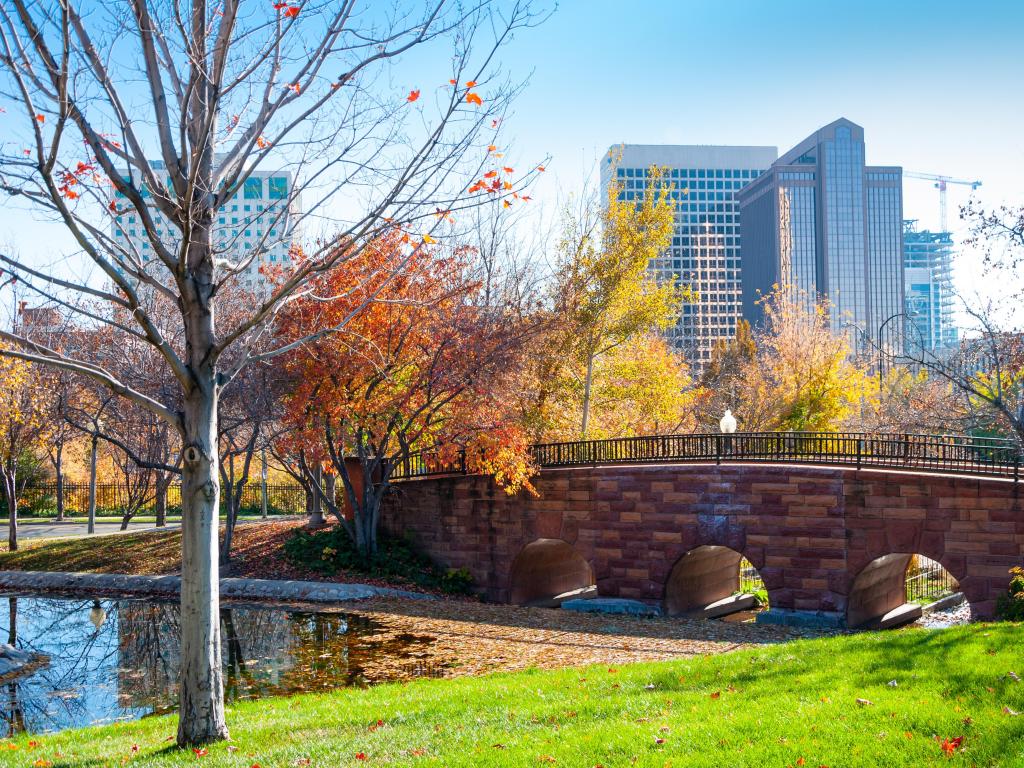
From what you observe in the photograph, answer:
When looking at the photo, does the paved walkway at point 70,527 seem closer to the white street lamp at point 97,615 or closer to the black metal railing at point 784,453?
the white street lamp at point 97,615

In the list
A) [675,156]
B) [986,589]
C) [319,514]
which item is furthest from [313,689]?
[675,156]

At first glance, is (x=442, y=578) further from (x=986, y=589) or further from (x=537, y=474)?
(x=986, y=589)

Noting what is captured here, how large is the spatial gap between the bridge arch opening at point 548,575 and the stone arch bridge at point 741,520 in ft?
0.29

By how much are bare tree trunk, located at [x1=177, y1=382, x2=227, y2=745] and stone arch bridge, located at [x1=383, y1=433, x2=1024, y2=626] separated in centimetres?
1296

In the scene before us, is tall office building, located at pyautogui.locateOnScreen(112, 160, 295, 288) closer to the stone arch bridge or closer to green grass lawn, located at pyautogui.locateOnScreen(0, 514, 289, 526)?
Result: the stone arch bridge

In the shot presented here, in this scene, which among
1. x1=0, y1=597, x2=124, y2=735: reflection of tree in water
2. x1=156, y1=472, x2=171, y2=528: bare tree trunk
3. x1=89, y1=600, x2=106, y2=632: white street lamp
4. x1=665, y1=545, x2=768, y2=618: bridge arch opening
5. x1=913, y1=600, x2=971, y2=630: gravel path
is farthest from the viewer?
x1=156, y1=472, x2=171, y2=528: bare tree trunk

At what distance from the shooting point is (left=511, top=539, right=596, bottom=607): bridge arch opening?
71.5 feet

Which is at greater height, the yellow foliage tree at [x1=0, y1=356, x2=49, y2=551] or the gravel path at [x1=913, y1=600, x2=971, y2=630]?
the yellow foliage tree at [x1=0, y1=356, x2=49, y2=551]

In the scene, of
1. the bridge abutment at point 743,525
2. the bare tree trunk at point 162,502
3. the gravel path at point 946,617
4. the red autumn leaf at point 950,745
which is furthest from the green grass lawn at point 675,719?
the bare tree trunk at point 162,502

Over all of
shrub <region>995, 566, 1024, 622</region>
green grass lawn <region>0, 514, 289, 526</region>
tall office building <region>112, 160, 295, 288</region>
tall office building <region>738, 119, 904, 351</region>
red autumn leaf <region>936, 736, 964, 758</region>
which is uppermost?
tall office building <region>738, 119, 904, 351</region>

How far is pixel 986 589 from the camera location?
15.6 m

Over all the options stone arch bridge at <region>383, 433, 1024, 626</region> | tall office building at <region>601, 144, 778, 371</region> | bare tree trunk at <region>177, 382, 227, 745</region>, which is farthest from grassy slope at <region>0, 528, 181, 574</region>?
tall office building at <region>601, 144, 778, 371</region>

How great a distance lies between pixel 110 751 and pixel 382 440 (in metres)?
12.9

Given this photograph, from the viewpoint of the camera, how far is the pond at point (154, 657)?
11023mm
